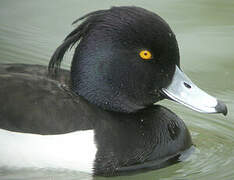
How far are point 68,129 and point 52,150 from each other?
19 cm

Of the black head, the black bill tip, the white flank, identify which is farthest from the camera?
the black bill tip

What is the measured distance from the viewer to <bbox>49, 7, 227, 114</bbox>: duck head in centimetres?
465

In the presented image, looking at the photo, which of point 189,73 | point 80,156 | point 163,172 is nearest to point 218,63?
point 189,73

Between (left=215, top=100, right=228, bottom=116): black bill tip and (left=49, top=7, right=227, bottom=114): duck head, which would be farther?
(left=215, top=100, right=228, bottom=116): black bill tip

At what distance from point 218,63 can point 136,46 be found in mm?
2142

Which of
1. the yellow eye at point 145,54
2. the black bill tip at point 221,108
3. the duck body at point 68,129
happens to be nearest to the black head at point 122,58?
the yellow eye at point 145,54

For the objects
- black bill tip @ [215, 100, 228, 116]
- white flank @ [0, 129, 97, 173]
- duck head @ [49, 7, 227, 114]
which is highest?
duck head @ [49, 7, 227, 114]

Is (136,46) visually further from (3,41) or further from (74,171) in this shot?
(3,41)

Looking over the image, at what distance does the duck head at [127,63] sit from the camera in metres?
4.65

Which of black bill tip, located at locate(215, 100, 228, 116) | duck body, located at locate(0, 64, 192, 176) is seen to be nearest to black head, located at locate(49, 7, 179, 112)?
duck body, located at locate(0, 64, 192, 176)

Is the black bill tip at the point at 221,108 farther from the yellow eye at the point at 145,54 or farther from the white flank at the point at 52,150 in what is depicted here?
the white flank at the point at 52,150

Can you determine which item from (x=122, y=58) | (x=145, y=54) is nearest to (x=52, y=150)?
(x=122, y=58)

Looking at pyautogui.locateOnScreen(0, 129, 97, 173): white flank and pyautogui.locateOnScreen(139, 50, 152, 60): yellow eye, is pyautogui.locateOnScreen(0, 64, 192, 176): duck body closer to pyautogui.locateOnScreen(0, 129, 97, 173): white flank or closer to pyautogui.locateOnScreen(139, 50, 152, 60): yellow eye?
pyautogui.locateOnScreen(0, 129, 97, 173): white flank

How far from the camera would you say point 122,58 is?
474 centimetres
